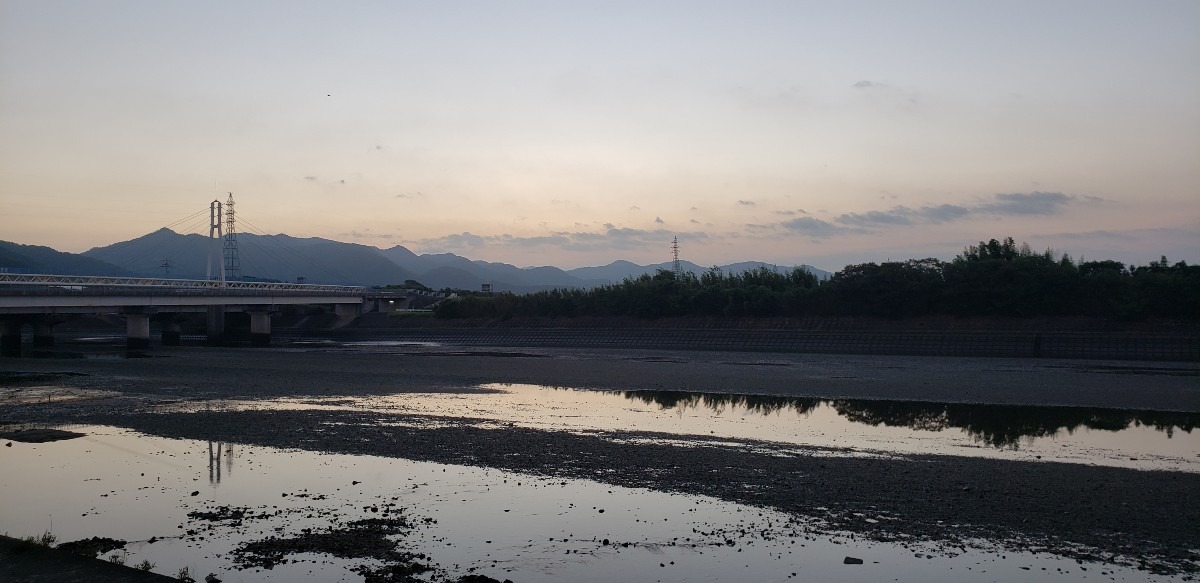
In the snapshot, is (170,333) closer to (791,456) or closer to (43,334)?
(43,334)

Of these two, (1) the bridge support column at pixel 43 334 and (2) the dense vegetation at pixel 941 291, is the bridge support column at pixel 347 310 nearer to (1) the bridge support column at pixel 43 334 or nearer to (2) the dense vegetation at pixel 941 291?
(2) the dense vegetation at pixel 941 291

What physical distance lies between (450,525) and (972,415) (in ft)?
60.3

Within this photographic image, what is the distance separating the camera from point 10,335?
59969mm

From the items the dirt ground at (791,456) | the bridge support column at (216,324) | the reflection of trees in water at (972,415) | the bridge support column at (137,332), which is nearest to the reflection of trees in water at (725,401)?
the reflection of trees in water at (972,415)

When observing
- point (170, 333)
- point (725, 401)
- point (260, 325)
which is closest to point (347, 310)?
point (260, 325)

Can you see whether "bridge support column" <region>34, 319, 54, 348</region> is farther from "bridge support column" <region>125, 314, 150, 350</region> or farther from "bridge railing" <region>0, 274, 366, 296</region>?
"bridge support column" <region>125, 314, 150, 350</region>

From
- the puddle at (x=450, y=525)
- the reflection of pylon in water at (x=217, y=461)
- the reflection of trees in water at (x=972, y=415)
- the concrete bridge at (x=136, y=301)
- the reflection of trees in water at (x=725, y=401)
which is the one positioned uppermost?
the concrete bridge at (x=136, y=301)

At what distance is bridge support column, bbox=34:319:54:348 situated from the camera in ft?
214

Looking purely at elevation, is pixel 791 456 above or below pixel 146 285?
below

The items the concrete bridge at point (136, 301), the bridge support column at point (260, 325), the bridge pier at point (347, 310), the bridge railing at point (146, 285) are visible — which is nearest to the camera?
the concrete bridge at point (136, 301)

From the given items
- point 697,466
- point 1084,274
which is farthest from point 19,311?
point 1084,274

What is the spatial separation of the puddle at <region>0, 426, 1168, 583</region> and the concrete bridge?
4446cm

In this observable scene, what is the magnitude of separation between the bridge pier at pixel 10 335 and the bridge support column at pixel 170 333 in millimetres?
12118

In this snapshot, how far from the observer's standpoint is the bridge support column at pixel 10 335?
195 ft
